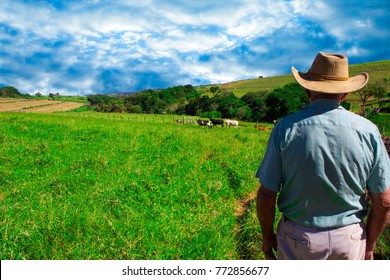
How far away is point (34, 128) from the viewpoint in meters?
14.2

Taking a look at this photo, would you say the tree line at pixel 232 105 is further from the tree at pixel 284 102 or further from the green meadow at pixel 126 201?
the green meadow at pixel 126 201

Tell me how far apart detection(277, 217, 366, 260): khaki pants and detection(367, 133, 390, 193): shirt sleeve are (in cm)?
33

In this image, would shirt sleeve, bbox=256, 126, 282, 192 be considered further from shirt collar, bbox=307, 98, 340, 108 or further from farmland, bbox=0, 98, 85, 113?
farmland, bbox=0, 98, 85, 113

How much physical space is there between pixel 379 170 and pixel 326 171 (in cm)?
43

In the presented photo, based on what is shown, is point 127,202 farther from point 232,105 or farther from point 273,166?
point 232,105

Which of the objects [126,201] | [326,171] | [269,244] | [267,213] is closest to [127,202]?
[126,201]

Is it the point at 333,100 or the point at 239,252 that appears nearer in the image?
the point at 333,100

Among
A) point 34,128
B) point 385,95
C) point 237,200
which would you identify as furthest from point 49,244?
point 385,95

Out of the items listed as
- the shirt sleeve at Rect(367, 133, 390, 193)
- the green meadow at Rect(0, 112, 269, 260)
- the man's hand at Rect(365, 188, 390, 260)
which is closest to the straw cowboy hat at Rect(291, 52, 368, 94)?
the shirt sleeve at Rect(367, 133, 390, 193)

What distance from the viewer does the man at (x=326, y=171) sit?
2.13 m

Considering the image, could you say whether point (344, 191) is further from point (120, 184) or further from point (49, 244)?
point (120, 184)

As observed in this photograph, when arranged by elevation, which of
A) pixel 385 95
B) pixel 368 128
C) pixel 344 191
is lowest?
pixel 344 191

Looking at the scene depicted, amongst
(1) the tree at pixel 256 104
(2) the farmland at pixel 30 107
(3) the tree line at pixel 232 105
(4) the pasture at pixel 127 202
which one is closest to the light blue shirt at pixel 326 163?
(4) the pasture at pixel 127 202

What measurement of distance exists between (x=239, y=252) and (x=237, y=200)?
6.95 feet
